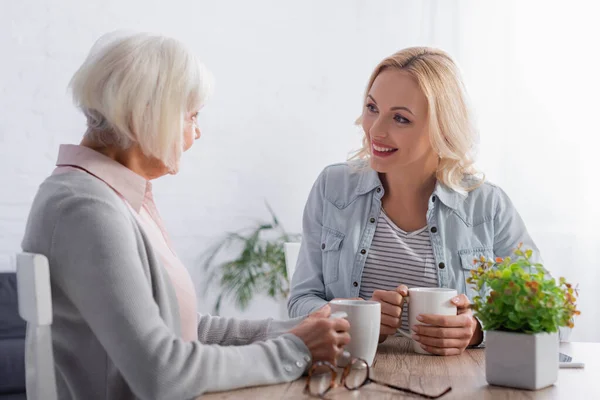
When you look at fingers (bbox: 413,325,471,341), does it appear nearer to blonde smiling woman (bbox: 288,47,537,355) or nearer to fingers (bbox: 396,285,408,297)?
fingers (bbox: 396,285,408,297)

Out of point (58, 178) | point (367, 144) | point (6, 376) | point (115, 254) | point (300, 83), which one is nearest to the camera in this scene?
point (115, 254)

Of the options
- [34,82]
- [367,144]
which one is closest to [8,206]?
[34,82]

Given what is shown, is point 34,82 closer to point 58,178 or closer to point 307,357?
point 58,178

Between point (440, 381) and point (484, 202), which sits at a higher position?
point (484, 202)

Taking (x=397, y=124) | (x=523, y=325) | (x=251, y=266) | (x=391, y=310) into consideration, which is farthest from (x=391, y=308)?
(x=251, y=266)

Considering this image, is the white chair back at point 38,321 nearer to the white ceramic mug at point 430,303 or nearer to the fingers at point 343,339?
the fingers at point 343,339

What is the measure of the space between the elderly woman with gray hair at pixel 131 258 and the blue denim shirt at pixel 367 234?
1.39ft

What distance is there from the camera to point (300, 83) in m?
4.23

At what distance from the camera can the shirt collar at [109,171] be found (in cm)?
140

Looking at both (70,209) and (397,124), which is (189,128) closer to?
(70,209)

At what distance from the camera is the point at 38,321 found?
1234 mm

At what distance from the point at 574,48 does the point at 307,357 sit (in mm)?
3124

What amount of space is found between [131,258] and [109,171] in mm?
238

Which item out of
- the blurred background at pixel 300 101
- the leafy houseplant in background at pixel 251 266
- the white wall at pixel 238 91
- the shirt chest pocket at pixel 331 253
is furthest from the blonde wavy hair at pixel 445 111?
the white wall at pixel 238 91
